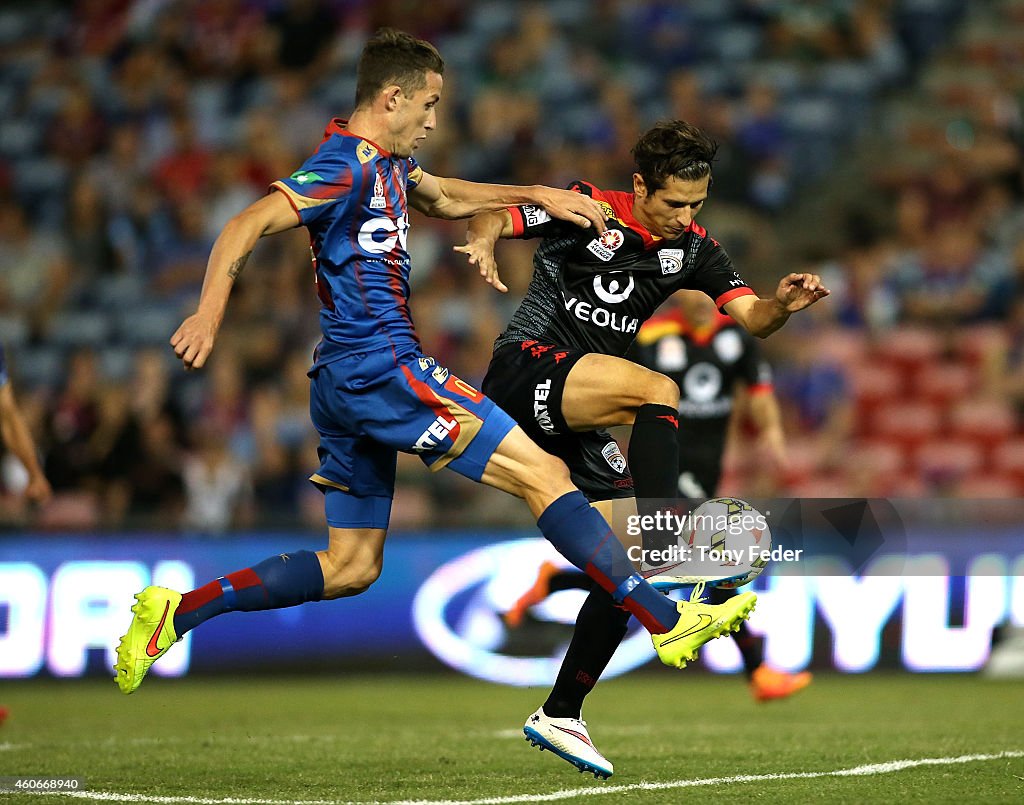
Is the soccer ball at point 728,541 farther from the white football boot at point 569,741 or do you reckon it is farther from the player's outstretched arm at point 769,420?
the player's outstretched arm at point 769,420

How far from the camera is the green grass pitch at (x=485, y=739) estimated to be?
5055mm

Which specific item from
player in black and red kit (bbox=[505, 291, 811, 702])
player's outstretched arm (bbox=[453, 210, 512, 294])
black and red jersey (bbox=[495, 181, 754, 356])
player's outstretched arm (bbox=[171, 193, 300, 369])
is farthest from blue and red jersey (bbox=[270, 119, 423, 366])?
player in black and red kit (bbox=[505, 291, 811, 702])

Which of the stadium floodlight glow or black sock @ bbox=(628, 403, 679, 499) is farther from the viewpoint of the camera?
the stadium floodlight glow

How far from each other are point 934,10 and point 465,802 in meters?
12.8

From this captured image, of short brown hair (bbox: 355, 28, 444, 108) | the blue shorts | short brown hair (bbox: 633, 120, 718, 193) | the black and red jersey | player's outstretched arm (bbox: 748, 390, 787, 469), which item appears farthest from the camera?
player's outstretched arm (bbox: 748, 390, 787, 469)

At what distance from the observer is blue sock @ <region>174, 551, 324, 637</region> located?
539cm

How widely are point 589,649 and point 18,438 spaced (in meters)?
3.80

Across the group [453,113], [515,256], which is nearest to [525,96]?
[453,113]

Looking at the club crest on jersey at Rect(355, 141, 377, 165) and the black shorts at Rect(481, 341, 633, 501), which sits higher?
the club crest on jersey at Rect(355, 141, 377, 165)

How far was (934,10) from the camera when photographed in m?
15.4

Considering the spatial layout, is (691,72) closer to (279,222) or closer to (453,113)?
(453,113)

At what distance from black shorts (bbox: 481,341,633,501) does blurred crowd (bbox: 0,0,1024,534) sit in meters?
4.96

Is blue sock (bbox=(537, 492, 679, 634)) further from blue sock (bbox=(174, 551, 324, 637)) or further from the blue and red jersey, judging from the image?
blue sock (bbox=(174, 551, 324, 637))

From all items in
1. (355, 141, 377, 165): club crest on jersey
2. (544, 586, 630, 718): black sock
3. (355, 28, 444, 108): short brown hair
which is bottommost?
(544, 586, 630, 718): black sock
